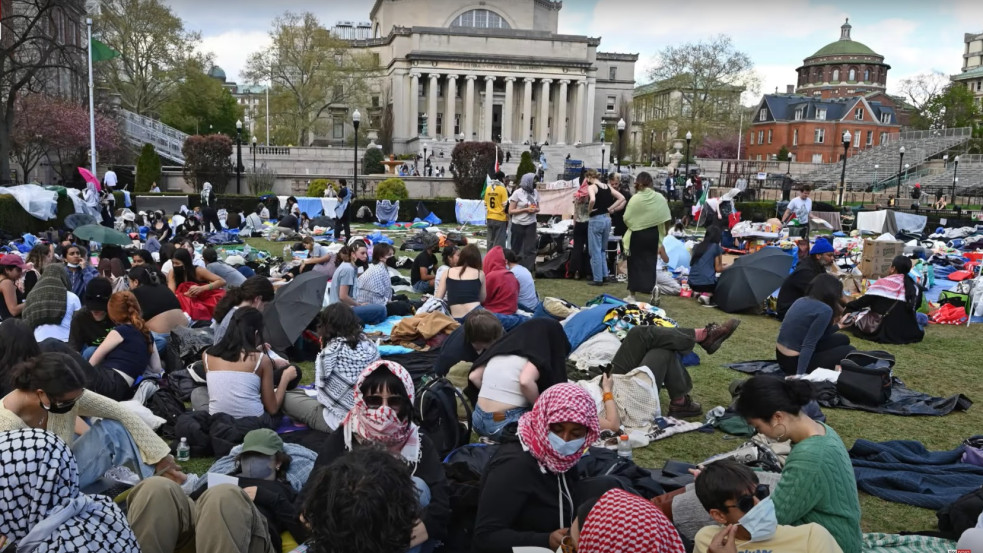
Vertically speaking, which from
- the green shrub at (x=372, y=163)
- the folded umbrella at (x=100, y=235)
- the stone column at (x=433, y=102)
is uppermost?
the stone column at (x=433, y=102)

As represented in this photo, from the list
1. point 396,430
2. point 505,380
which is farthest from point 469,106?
point 396,430

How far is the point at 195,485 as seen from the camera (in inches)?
173

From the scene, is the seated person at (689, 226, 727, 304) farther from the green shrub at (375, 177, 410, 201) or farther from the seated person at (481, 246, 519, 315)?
the green shrub at (375, 177, 410, 201)

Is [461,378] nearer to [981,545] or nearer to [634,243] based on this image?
[981,545]

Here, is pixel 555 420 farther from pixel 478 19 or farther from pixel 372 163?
pixel 478 19

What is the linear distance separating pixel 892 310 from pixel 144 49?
168 ft

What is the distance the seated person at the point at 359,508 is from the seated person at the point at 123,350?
3.67 meters

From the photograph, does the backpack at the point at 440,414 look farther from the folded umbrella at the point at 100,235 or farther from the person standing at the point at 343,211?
the person standing at the point at 343,211

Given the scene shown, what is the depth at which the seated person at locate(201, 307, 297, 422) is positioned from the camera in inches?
220

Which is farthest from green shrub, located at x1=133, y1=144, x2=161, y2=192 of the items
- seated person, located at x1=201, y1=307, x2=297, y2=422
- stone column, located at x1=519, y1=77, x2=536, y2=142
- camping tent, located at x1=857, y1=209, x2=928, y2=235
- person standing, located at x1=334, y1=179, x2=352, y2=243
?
stone column, located at x1=519, y1=77, x2=536, y2=142

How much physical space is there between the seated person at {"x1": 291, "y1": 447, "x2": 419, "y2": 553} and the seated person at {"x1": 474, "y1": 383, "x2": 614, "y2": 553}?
731 mm

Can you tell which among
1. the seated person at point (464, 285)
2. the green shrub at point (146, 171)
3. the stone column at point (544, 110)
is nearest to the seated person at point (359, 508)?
the seated person at point (464, 285)

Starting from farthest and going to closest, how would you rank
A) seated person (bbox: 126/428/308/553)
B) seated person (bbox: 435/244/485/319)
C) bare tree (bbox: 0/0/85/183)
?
1. bare tree (bbox: 0/0/85/183)
2. seated person (bbox: 435/244/485/319)
3. seated person (bbox: 126/428/308/553)

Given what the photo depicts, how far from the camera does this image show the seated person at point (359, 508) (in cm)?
266
